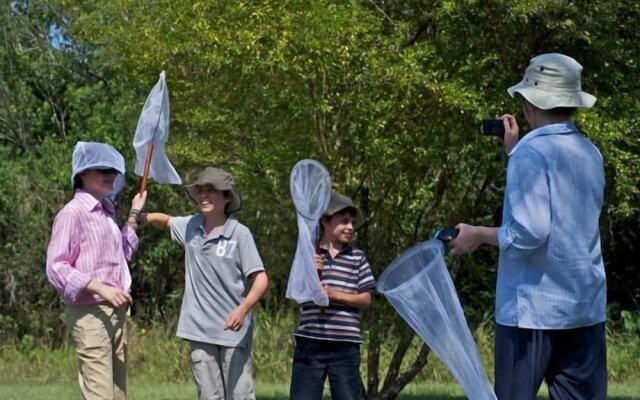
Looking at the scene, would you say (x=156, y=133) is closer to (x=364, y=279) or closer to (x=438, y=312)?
(x=364, y=279)

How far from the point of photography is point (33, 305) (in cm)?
1753

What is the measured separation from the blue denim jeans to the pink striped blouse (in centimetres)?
113

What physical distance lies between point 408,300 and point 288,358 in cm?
933

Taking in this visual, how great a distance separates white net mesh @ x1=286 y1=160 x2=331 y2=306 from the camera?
7090mm

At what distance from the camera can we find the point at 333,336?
7254 mm

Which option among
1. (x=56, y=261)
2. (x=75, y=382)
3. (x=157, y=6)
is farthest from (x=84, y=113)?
(x=56, y=261)

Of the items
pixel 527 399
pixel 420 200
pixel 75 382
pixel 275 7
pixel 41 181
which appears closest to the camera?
pixel 527 399

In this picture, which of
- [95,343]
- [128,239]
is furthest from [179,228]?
[95,343]

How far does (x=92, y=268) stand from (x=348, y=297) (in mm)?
1475

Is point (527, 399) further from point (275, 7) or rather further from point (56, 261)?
point (275, 7)

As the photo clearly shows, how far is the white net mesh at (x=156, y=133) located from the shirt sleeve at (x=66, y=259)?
2.20ft

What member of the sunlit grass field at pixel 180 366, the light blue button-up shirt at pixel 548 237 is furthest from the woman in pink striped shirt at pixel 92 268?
the sunlit grass field at pixel 180 366

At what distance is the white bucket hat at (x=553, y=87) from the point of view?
17.5 ft

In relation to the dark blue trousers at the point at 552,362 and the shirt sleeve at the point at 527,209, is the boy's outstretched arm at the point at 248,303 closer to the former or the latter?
the dark blue trousers at the point at 552,362
